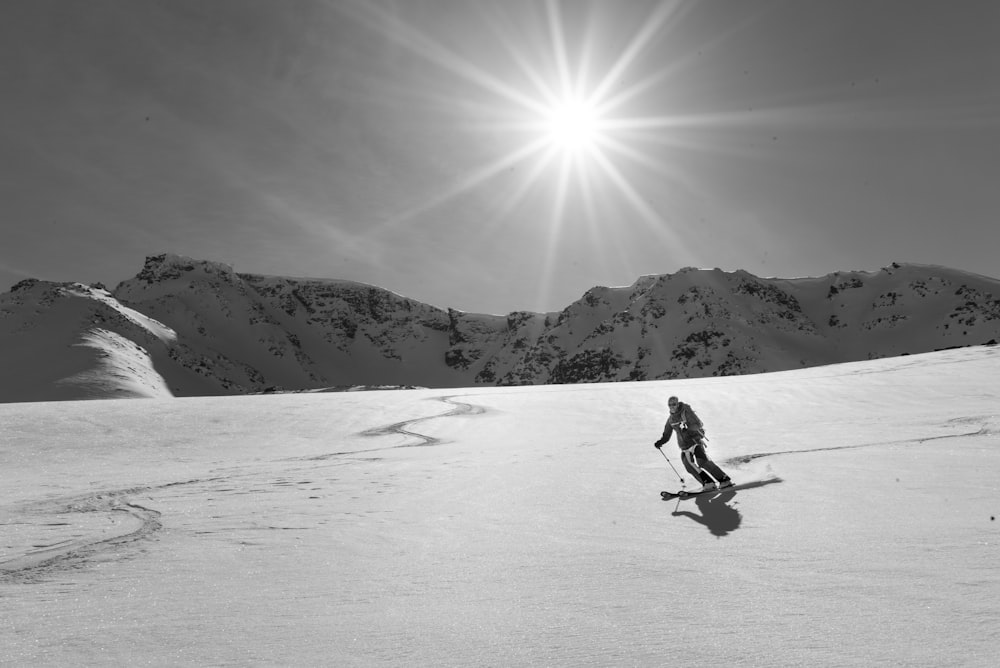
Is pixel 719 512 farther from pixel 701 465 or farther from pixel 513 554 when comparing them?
pixel 513 554

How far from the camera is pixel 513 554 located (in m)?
5.94

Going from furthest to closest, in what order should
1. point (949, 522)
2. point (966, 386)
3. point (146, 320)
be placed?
1. point (146, 320)
2. point (966, 386)
3. point (949, 522)

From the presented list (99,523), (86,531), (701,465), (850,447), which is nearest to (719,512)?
(701,465)

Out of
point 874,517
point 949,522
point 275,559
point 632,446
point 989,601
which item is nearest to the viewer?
point 989,601

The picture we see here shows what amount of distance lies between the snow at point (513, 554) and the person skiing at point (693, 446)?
1.17 feet

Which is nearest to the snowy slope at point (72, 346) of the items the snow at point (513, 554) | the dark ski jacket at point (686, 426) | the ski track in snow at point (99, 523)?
the ski track in snow at point (99, 523)

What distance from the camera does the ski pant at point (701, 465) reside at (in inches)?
352

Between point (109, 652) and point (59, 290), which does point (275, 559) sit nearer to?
point (109, 652)

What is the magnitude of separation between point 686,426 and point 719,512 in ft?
7.01

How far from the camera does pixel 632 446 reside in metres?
13.3

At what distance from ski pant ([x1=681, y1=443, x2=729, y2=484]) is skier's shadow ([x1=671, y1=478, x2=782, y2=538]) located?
27 cm

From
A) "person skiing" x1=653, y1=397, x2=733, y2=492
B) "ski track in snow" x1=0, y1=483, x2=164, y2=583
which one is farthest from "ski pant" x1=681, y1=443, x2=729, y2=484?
"ski track in snow" x1=0, y1=483, x2=164, y2=583

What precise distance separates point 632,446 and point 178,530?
9.14 meters

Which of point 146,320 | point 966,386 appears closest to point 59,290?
point 146,320
